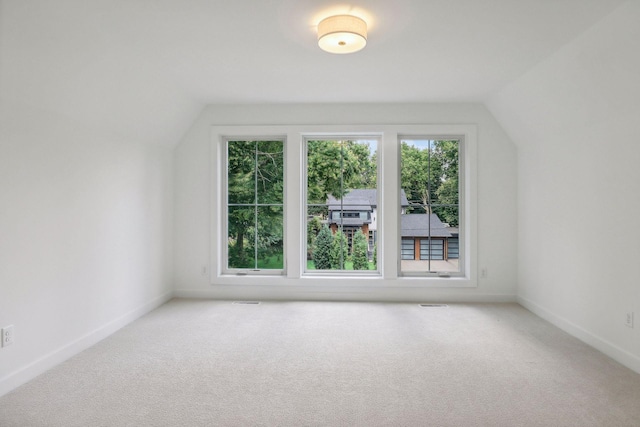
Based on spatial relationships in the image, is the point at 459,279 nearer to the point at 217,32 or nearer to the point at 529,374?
the point at 529,374

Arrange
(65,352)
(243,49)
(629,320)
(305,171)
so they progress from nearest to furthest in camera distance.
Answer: (629,320)
(65,352)
(243,49)
(305,171)

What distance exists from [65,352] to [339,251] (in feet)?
9.41

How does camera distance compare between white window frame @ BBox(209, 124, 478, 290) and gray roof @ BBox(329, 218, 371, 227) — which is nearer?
white window frame @ BBox(209, 124, 478, 290)

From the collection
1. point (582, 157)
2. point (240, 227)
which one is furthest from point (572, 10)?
point (240, 227)

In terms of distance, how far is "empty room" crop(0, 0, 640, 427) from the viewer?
2.18 metres

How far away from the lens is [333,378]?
93.8 inches

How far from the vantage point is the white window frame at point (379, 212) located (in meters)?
4.26

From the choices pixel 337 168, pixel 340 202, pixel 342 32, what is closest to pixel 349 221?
pixel 340 202

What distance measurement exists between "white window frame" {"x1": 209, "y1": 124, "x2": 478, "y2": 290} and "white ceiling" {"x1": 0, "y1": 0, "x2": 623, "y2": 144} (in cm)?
59

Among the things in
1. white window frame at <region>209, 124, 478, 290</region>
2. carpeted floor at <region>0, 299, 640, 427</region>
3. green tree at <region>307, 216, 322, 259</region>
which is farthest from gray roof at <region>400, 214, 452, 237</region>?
carpeted floor at <region>0, 299, 640, 427</region>

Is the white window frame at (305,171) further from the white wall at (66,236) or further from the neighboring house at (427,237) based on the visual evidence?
the white wall at (66,236)

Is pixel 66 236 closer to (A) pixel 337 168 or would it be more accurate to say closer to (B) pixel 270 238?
(B) pixel 270 238

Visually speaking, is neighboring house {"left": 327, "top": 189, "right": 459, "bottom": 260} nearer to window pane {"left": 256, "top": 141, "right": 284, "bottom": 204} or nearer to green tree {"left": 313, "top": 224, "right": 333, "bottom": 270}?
green tree {"left": 313, "top": 224, "right": 333, "bottom": 270}

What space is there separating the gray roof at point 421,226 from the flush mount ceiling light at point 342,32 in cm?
243
